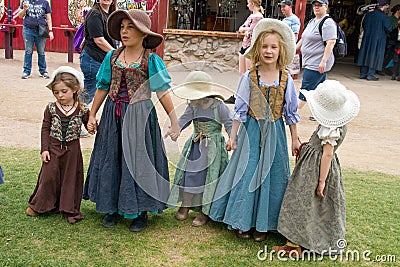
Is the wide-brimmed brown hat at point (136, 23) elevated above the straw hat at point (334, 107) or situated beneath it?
elevated above

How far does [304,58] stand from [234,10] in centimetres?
798

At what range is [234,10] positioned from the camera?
1392 cm

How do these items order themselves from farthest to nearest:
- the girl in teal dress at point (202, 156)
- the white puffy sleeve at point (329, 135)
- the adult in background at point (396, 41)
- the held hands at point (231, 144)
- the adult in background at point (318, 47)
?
the adult in background at point (396, 41), the adult in background at point (318, 47), the girl in teal dress at point (202, 156), the held hands at point (231, 144), the white puffy sleeve at point (329, 135)

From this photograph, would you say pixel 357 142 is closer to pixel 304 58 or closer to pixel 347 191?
pixel 304 58

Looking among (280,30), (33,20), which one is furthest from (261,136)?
(33,20)

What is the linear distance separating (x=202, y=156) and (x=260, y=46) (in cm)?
89

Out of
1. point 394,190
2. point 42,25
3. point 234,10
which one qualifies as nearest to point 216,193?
point 394,190

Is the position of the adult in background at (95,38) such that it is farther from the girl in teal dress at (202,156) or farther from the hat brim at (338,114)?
the hat brim at (338,114)

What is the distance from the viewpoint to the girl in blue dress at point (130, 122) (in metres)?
3.15

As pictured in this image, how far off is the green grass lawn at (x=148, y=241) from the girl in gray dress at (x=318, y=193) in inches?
5.6

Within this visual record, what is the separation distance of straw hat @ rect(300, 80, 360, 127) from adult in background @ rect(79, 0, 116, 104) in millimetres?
2359

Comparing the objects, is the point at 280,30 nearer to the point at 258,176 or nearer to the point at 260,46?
the point at 260,46

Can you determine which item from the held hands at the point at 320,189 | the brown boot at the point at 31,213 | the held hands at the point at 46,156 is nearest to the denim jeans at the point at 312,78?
the held hands at the point at 320,189

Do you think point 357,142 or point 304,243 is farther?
point 357,142
